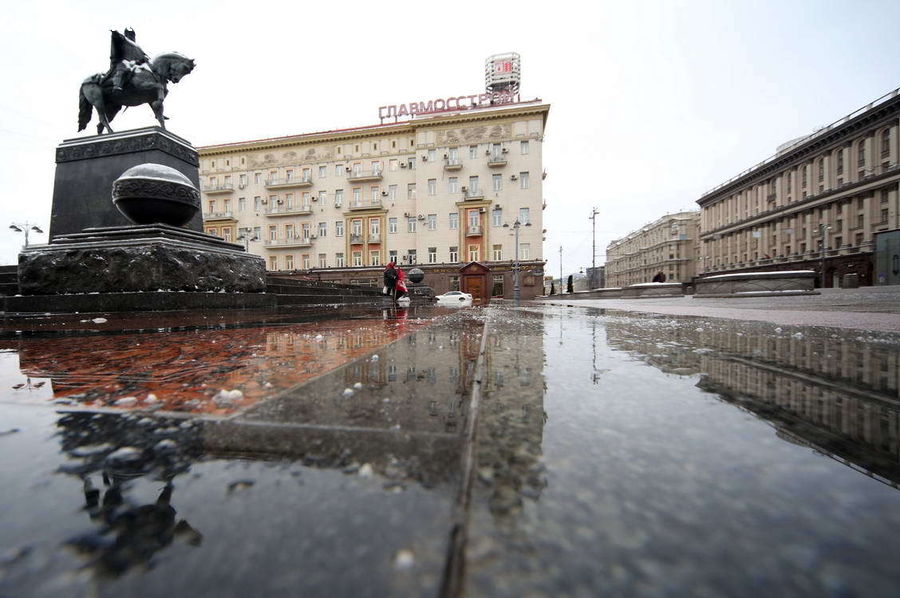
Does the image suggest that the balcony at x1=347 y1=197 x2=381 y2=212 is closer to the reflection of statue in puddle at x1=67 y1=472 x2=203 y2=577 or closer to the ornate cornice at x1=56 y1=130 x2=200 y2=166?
the ornate cornice at x1=56 y1=130 x2=200 y2=166

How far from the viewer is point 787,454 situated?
63 cm

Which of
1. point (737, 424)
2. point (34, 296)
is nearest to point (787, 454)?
point (737, 424)

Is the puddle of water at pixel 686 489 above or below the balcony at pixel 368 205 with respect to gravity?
below

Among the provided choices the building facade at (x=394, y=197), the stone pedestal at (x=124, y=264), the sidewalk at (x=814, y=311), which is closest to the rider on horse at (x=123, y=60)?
the stone pedestal at (x=124, y=264)

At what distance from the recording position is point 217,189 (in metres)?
38.0

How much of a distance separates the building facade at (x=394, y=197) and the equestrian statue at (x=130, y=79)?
2624 centimetres

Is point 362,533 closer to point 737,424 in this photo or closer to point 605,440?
point 605,440

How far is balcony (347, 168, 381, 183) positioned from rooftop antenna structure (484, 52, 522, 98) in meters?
17.9

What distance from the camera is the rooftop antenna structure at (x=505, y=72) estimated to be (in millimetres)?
42625

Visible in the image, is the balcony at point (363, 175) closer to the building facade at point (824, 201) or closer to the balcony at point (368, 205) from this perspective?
the balcony at point (368, 205)

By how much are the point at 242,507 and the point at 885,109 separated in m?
55.2

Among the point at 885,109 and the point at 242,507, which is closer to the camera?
the point at 242,507

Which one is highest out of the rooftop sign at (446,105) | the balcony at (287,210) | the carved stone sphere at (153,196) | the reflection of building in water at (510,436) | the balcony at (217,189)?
the rooftop sign at (446,105)

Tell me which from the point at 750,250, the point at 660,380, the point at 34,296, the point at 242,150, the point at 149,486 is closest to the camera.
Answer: the point at 149,486
